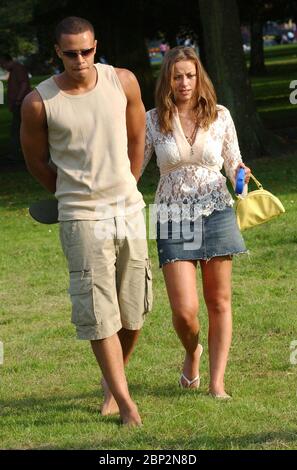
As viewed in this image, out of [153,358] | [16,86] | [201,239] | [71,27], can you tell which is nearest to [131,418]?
[201,239]

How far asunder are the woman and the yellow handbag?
0.19 ft

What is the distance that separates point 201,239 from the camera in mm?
6426

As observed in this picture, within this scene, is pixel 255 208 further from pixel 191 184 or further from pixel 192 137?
pixel 192 137

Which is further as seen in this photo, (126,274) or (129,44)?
(129,44)

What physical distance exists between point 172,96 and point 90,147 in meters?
0.82

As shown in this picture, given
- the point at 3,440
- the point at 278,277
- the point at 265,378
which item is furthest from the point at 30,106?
the point at 278,277

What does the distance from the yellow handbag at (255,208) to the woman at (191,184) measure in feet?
0.19

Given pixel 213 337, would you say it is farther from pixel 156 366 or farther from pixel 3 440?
pixel 3 440

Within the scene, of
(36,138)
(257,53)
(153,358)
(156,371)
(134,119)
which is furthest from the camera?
(257,53)

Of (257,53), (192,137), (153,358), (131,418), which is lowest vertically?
(257,53)


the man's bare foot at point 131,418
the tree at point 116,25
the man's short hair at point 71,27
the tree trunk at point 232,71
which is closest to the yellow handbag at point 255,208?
the man's bare foot at point 131,418

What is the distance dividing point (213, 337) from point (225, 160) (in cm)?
101

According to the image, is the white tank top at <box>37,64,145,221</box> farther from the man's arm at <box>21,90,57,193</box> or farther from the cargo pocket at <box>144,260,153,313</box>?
the cargo pocket at <box>144,260,153,313</box>
